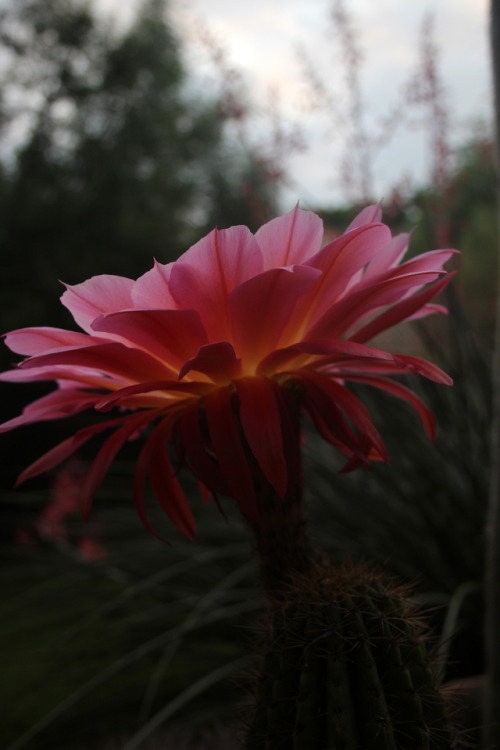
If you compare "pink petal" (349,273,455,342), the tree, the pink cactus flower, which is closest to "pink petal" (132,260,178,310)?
the pink cactus flower

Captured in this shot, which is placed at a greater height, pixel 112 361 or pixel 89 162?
pixel 89 162

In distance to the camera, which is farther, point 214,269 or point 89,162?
point 89,162

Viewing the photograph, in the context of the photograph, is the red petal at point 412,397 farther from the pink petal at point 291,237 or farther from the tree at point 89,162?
the tree at point 89,162

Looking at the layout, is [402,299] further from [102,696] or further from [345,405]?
[102,696]

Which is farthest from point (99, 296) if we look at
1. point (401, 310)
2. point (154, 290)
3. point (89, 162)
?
point (89, 162)

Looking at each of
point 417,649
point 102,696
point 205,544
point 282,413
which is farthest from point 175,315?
point 205,544

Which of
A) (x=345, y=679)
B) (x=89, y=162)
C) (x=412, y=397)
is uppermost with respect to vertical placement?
(x=89, y=162)

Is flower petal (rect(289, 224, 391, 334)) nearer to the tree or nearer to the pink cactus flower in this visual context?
the pink cactus flower

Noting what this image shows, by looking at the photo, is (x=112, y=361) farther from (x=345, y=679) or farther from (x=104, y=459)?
(x=345, y=679)
